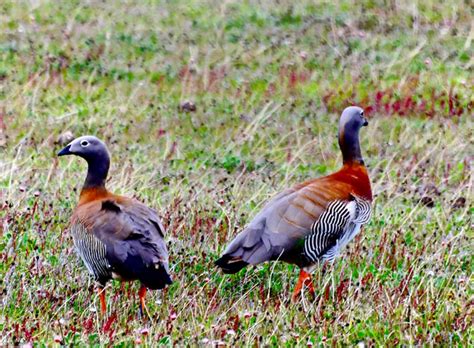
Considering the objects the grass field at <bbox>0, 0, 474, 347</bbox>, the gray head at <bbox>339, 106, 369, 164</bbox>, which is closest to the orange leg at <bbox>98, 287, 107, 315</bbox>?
the grass field at <bbox>0, 0, 474, 347</bbox>

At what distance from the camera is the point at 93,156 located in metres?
8.28

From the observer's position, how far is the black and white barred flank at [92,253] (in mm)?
7250

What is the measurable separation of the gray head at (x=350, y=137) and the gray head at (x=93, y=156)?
199 centimetres

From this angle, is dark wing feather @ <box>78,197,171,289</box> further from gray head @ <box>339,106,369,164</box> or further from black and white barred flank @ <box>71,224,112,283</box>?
gray head @ <box>339,106,369,164</box>

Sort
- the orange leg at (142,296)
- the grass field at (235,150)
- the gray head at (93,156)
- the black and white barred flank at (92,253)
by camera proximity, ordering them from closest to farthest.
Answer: the grass field at (235,150)
the orange leg at (142,296)
the black and white barred flank at (92,253)
the gray head at (93,156)

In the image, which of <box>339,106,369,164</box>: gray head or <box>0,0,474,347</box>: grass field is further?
<box>339,106,369,164</box>: gray head

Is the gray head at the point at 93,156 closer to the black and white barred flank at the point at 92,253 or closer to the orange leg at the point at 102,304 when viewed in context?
the black and white barred flank at the point at 92,253

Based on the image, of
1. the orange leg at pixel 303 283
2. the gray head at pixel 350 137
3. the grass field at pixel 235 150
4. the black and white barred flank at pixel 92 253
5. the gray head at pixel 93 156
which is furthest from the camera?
the gray head at pixel 350 137

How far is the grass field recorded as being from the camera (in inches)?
272

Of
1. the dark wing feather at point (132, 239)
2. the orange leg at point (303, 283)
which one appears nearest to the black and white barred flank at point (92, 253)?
the dark wing feather at point (132, 239)

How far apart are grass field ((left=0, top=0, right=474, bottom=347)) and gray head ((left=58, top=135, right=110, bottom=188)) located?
59 centimetres

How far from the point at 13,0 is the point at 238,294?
482 inches

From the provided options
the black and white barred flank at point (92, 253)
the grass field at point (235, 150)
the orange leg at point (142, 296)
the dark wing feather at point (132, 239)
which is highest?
the dark wing feather at point (132, 239)

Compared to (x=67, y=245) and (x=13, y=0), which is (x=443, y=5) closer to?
(x=13, y=0)
